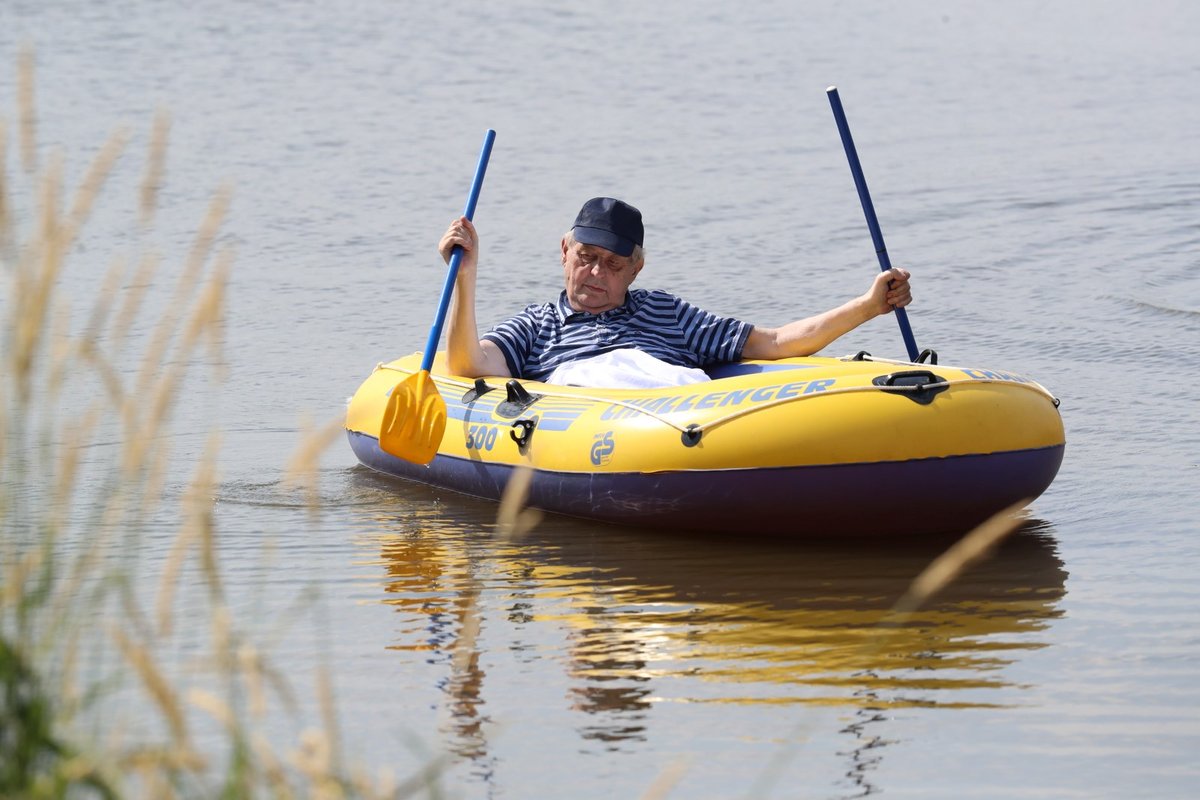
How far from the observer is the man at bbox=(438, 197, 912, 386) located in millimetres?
6582

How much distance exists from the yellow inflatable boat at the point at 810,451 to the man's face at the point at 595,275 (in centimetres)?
60


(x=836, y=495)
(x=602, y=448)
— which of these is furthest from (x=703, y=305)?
(x=836, y=495)

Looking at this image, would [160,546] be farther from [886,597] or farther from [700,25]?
[700,25]

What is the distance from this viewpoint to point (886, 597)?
515cm

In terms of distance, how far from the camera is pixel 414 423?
6.64 meters

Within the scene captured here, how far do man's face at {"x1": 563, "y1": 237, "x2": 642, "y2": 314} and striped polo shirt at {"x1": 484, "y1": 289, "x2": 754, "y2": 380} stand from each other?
0.04 m

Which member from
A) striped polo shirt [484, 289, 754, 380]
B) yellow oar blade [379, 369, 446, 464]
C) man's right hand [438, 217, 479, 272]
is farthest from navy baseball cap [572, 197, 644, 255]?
yellow oar blade [379, 369, 446, 464]

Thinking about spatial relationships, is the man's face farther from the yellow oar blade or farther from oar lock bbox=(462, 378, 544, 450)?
the yellow oar blade

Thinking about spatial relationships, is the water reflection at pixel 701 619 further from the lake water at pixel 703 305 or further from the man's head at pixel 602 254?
the man's head at pixel 602 254

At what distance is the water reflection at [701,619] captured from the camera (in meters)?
4.11

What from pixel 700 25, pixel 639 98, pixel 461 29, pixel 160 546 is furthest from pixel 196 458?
pixel 700 25

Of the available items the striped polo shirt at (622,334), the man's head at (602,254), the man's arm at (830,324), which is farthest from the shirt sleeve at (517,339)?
the man's arm at (830,324)

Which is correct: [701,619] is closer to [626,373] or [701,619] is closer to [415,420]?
[626,373]

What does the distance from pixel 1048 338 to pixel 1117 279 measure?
2.11m
